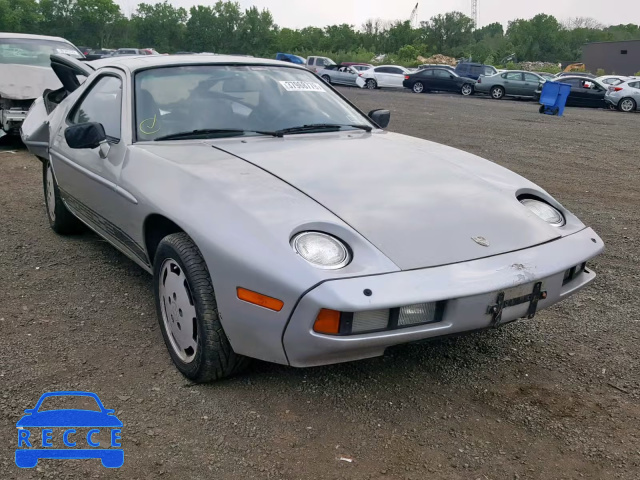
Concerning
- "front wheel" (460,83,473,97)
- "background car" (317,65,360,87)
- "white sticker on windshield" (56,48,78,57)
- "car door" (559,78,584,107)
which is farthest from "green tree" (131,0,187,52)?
"white sticker on windshield" (56,48,78,57)

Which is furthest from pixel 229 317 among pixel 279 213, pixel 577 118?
pixel 577 118

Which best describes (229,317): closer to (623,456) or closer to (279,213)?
(279,213)

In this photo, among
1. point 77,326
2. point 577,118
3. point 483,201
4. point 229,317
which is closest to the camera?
point 229,317

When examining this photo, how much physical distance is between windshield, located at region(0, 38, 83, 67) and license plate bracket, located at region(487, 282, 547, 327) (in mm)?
8159

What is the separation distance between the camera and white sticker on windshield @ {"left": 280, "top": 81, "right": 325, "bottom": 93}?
3.91m

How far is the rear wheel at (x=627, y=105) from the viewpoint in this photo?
21766 millimetres

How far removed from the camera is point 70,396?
8.82ft

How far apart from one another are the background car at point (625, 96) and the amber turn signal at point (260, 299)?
22735mm

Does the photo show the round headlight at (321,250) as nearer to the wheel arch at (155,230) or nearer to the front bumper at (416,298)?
the front bumper at (416,298)

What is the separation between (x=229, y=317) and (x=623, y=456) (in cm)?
158

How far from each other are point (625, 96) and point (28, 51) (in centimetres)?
1956

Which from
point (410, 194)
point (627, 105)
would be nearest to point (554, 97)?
point (627, 105)

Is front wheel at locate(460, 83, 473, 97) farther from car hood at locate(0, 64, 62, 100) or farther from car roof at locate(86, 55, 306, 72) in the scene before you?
car roof at locate(86, 55, 306, 72)

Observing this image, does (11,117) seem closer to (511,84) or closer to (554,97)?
(554,97)
